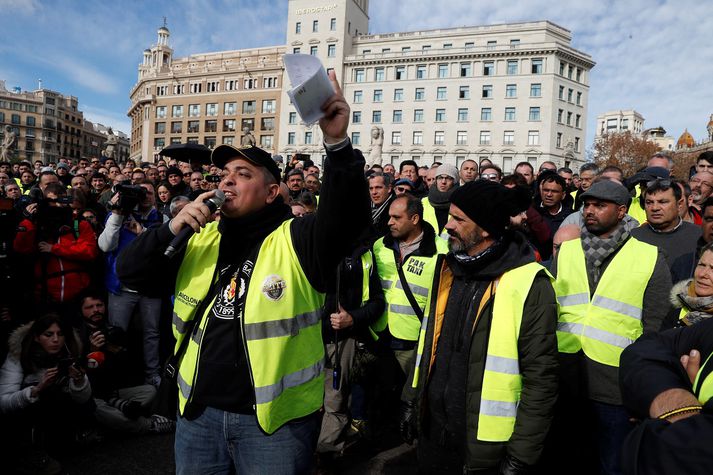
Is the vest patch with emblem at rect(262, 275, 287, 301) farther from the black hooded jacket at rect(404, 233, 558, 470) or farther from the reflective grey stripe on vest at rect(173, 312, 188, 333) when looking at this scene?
the black hooded jacket at rect(404, 233, 558, 470)

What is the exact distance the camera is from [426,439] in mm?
2695

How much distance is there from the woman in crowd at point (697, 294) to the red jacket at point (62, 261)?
566 centimetres

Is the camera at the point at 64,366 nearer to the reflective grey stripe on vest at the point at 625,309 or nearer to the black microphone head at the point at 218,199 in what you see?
the black microphone head at the point at 218,199

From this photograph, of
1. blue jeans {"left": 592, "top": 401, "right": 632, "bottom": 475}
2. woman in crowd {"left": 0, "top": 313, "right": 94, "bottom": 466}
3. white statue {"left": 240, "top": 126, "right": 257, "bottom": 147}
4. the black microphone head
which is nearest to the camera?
the black microphone head

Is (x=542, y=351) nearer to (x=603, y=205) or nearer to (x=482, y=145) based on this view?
(x=603, y=205)

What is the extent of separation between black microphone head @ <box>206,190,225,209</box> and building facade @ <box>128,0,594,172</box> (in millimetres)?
50451

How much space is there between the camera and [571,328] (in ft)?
11.2

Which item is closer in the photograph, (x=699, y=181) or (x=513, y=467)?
(x=513, y=467)

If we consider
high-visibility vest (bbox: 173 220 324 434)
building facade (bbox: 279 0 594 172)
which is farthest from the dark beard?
building facade (bbox: 279 0 594 172)

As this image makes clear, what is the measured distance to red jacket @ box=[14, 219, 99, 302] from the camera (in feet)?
17.3

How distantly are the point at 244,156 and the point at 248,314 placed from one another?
2.44 ft

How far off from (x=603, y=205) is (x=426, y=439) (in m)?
2.17

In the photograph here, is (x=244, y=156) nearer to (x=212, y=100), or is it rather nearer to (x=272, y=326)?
(x=272, y=326)

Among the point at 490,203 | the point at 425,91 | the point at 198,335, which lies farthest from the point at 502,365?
the point at 425,91
